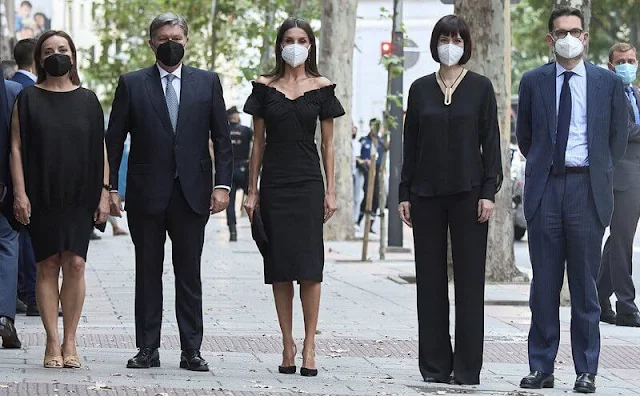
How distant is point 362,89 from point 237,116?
65.0 ft

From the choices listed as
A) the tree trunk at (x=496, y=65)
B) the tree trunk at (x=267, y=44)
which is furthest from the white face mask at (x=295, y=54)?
the tree trunk at (x=267, y=44)

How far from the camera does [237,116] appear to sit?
27.6 metres

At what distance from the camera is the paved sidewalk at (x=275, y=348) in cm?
910

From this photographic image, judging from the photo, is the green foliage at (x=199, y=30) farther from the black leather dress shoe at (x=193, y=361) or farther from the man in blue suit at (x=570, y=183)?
the man in blue suit at (x=570, y=183)

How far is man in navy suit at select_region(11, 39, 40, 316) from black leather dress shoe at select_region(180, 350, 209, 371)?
3.41 metres

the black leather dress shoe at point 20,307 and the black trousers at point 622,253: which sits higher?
the black trousers at point 622,253

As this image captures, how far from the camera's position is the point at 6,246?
432 inches

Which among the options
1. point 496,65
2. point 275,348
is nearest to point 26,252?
point 275,348

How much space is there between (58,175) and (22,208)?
275 millimetres

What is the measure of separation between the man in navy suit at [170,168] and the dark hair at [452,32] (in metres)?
1.31

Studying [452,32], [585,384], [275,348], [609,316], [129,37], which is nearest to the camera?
[585,384]

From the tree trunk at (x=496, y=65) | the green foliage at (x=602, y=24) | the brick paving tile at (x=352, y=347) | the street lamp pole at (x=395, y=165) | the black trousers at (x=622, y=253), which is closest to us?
the brick paving tile at (x=352, y=347)

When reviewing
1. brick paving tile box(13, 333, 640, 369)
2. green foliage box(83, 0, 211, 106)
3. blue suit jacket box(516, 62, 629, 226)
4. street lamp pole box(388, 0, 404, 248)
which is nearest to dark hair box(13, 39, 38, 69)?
brick paving tile box(13, 333, 640, 369)

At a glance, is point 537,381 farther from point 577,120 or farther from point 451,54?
point 451,54
